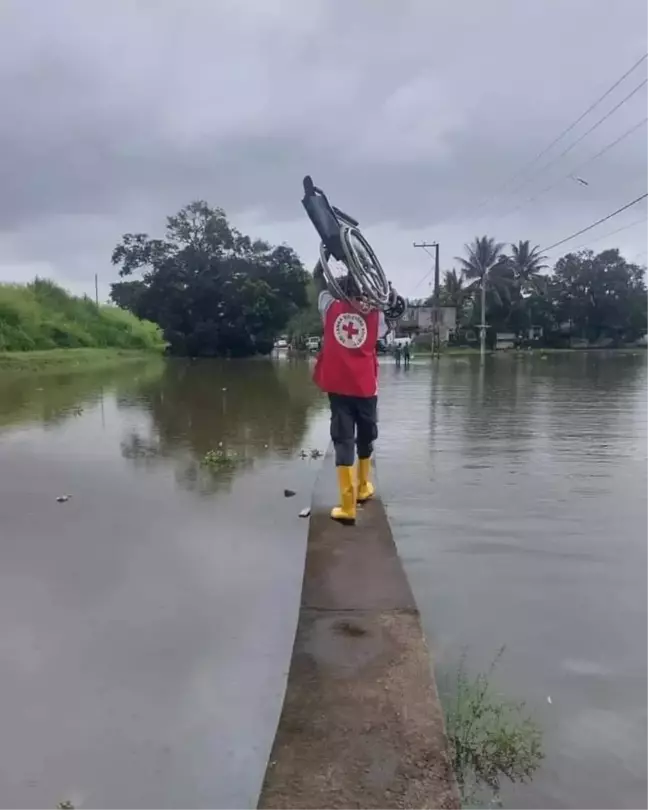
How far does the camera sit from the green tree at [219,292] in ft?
145

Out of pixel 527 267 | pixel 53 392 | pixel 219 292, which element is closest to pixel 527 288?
pixel 527 267

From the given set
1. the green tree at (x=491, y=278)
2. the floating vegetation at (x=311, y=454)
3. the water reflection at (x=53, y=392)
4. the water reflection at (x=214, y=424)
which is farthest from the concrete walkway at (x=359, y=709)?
the green tree at (x=491, y=278)

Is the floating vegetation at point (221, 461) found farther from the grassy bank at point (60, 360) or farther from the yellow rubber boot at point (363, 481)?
the grassy bank at point (60, 360)

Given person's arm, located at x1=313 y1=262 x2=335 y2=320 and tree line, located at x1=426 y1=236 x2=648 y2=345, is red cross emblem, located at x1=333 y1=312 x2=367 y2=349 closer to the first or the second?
person's arm, located at x1=313 y1=262 x2=335 y2=320

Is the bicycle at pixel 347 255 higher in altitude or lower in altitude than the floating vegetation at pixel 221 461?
higher

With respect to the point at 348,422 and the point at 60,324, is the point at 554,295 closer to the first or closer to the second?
the point at 60,324

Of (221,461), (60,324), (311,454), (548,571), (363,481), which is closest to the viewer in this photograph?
(548,571)

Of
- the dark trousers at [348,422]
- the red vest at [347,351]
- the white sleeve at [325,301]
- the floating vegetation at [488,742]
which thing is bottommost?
the floating vegetation at [488,742]

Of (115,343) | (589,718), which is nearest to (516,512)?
(589,718)

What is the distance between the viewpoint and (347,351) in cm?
489

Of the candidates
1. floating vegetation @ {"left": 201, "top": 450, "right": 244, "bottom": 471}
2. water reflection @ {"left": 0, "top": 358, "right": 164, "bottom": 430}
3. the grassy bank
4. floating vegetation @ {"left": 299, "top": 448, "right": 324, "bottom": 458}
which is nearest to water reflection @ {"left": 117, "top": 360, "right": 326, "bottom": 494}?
floating vegetation @ {"left": 201, "top": 450, "right": 244, "bottom": 471}

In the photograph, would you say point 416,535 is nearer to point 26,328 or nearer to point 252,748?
point 252,748

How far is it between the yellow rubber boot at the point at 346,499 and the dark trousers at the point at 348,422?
0.21ft

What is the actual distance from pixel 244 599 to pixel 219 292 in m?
41.0
